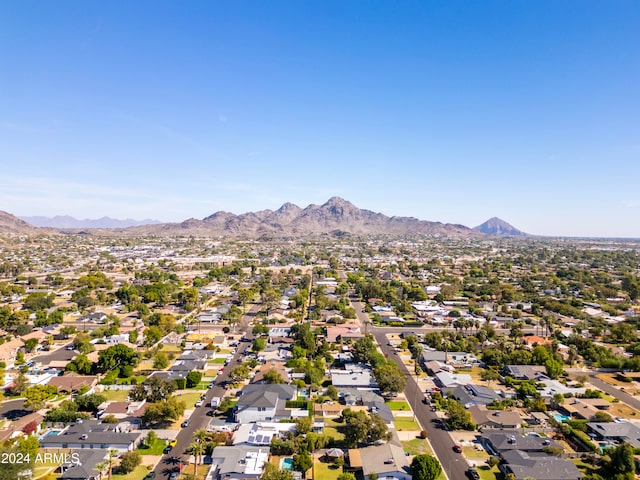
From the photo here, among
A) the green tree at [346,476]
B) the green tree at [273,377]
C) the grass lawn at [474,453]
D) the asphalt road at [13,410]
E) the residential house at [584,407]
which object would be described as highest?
the green tree at [273,377]

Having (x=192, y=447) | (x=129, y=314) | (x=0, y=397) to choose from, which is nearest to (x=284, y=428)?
(x=192, y=447)

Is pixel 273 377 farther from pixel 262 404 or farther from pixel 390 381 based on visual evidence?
pixel 390 381

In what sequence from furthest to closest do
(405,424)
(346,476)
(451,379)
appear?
(451,379) < (405,424) < (346,476)

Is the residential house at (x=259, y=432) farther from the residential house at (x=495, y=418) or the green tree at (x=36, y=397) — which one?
the green tree at (x=36, y=397)

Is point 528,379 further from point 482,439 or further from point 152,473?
point 152,473

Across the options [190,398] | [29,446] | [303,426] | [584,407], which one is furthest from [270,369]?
[584,407]

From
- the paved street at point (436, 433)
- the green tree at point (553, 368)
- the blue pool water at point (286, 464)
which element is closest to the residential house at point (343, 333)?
the paved street at point (436, 433)
